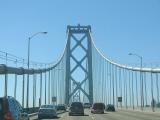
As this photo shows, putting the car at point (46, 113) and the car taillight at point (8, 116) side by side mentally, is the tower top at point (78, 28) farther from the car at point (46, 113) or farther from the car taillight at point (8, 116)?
the car taillight at point (8, 116)

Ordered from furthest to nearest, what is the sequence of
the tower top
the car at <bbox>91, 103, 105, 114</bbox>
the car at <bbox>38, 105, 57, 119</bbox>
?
the tower top
the car at <bbox>91, 103, 105, 114</bbox>
the car at <bbox>38, 105, 57, 119</bbox>

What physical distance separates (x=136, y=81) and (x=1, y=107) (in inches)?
2638

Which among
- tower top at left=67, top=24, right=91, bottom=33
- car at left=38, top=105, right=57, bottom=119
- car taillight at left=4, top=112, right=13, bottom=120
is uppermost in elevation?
tower top at left=67, top=24, right=91, bottom=33

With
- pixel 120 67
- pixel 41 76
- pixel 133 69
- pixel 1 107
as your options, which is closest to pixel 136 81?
pixel 133 69

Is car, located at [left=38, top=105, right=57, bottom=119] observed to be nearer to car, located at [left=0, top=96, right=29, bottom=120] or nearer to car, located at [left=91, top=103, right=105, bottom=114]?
car, located at [left=91, top=103, right=105, bottom=114]

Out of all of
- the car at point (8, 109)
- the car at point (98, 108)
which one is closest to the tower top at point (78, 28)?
the car at point (98, 108)

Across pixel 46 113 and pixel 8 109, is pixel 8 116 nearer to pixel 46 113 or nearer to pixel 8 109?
pixel 8 109

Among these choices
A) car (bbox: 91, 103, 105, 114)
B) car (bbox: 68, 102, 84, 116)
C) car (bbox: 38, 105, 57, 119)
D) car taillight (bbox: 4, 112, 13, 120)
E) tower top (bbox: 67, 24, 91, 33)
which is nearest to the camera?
car taillight (bbox: 4, 112, 13, 120)

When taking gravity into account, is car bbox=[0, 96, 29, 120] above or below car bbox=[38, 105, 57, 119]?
above

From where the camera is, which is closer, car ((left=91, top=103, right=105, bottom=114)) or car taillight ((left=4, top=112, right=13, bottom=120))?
car taillight ((left=4, top=112, right=13, bottom=120))

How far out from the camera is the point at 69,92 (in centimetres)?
12544

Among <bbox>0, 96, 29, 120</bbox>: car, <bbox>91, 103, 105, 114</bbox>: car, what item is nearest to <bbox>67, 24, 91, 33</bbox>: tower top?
<bbox>91, 103, 105, 114</bbox>: car

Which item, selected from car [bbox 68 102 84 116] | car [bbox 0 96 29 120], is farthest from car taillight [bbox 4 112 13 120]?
car [bbox 68 102 84 116]

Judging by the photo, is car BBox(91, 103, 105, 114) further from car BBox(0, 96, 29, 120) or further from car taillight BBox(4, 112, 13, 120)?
car taillight BBox(4, 112, 13, 120)
